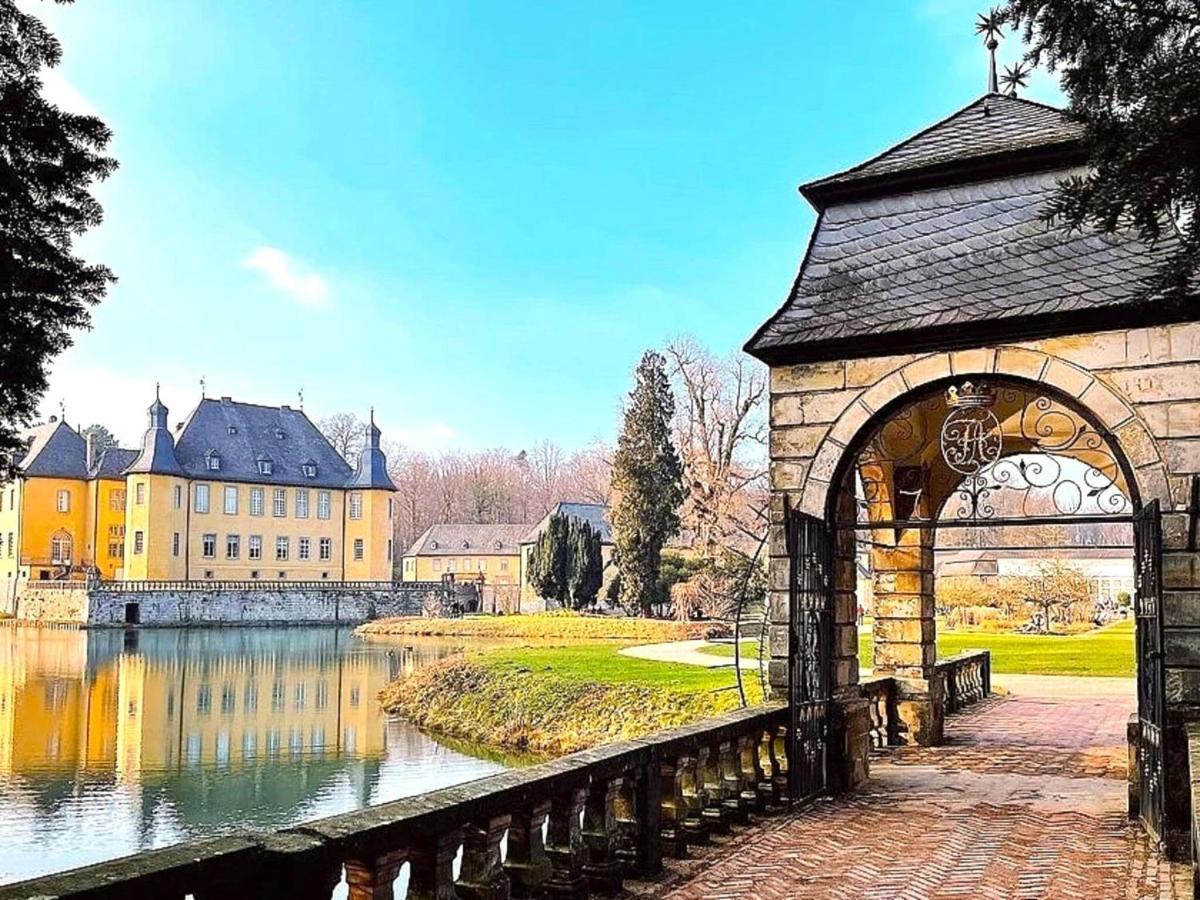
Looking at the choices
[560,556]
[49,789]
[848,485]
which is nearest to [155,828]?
[49,789]

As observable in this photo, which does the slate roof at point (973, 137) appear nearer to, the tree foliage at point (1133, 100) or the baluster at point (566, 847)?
the tree foliage at point (1133, 100)

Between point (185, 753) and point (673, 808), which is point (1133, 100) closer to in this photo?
point (673, 808)

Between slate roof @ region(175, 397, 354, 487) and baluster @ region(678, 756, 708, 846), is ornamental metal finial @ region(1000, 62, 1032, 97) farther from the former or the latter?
slate roof @ region(175, 397, 354, 487)

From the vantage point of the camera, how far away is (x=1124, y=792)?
7.62 meters

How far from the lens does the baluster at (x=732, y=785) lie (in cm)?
629

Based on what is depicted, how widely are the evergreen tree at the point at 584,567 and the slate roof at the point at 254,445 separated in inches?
748

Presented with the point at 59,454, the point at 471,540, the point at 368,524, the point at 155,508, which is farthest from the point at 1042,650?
the point at 59,454

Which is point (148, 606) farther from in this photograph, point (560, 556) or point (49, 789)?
point (49, 789)

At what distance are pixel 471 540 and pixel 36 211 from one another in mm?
55537

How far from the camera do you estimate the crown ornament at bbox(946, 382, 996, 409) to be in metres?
6.87

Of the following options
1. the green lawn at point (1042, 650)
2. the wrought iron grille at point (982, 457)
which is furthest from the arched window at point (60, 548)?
the wrought iron grille at point (982, 457)

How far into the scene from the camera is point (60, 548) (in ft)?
164

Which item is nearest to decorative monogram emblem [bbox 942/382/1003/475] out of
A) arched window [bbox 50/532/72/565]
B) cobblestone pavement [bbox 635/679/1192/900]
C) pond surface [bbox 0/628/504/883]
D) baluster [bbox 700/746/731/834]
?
cobblestone pavement [bbox 635/679/1192/900]

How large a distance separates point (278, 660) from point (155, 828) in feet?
58.3
